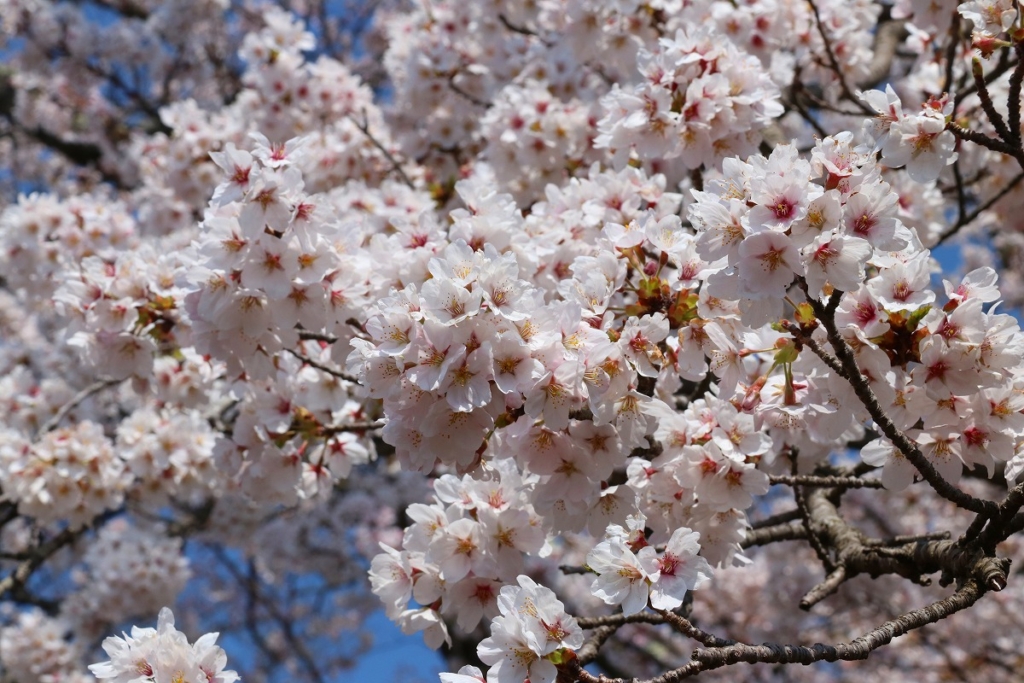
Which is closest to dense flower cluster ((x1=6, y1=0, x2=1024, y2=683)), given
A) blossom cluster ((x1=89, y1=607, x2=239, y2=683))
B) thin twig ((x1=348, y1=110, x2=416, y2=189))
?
blossom cluster ((x1=89, y1=607, x2=239, y2=683))

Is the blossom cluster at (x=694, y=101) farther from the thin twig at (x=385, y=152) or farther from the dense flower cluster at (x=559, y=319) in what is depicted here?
the thin twig at (x=385, y=152)

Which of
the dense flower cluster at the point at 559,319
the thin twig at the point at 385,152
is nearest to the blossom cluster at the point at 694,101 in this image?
the dense flower cluster at the point at 559,319

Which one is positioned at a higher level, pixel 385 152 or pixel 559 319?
pixel 559 319

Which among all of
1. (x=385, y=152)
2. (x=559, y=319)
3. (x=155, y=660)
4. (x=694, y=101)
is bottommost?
(x=155, y=660)

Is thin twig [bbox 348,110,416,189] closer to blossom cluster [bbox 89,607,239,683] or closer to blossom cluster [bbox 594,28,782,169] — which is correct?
blossom cluster [bbox 594,28,782,169]

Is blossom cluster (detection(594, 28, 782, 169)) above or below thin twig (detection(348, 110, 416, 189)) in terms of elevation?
above

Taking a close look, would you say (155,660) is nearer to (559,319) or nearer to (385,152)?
(559,319)

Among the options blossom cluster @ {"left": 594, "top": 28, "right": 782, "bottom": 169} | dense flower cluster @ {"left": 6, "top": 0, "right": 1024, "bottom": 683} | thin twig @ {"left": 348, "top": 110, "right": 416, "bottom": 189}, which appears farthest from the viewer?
thin twig @ {"left": 348, "top": 110, "right": 416, "bottom": 189}

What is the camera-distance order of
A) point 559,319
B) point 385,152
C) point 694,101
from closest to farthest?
point 559,319 < point 694,101 < point 385,152

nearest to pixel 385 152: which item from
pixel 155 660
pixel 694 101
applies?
pixel 694 101

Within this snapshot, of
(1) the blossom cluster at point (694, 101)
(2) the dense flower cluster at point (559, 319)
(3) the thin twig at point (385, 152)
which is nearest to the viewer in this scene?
(2) the dense flower cluster at point (559, 319)

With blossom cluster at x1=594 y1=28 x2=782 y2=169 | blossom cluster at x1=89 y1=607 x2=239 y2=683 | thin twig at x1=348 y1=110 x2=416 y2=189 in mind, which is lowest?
blossom cluster at x1=89 y1=607 x2=239 y2=683

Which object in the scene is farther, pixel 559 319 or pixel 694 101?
pixel 694 101

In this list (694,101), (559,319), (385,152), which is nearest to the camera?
(559,319)
